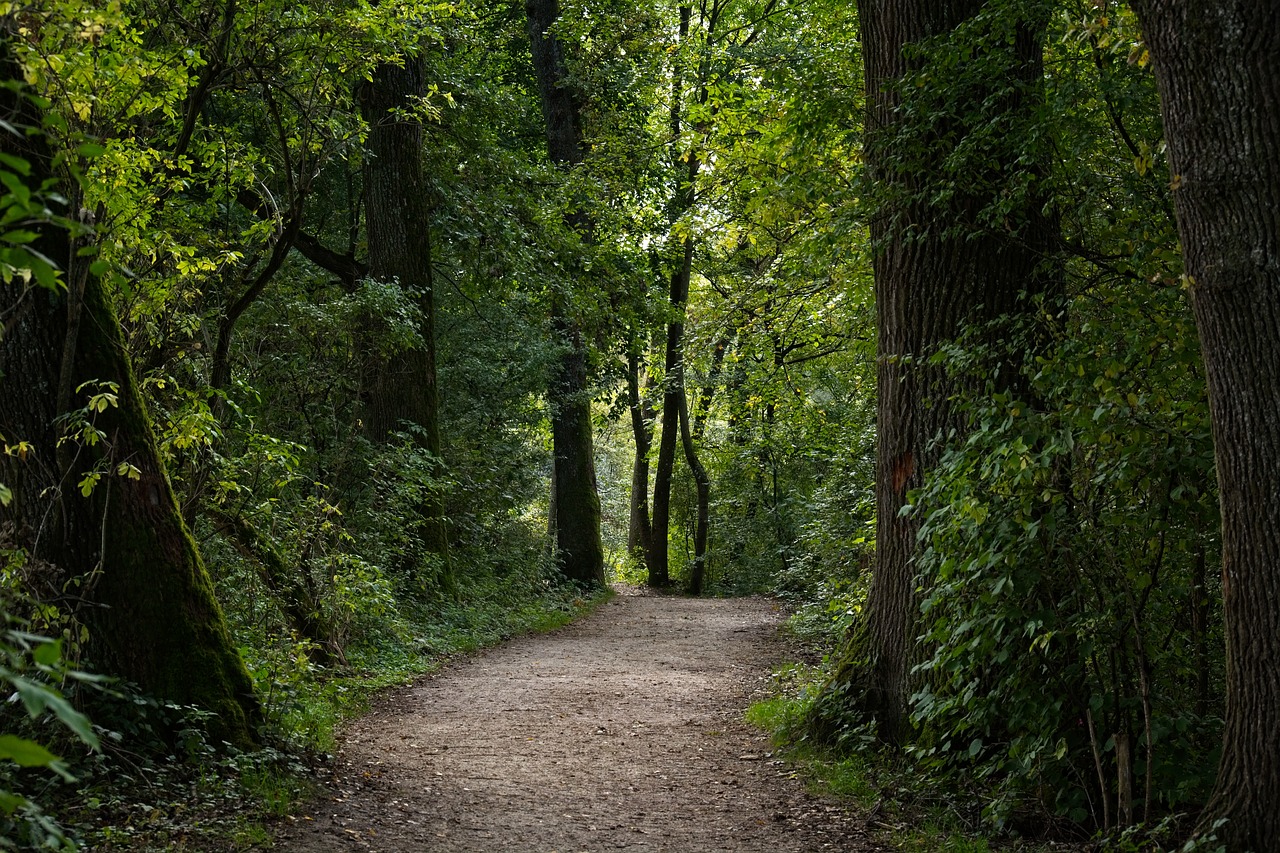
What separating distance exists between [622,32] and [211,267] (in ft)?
48.7

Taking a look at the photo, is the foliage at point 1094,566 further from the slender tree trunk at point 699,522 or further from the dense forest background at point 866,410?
the slender tree trunk at point 699,522

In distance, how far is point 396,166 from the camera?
47.9 feet

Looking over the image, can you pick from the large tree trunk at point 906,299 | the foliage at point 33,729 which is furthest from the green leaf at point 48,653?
the large tree trunk at point 906,299

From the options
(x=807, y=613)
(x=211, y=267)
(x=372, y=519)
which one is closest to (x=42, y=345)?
(x=211, y=267)

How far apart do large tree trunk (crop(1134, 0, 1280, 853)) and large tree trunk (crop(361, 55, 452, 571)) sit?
11.3 metres

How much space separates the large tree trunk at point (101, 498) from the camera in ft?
18.4

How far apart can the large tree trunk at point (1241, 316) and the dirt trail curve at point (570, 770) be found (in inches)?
90.9

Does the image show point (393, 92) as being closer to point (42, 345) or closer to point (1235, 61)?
point (42, 345)

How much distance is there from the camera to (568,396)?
20.1 metres

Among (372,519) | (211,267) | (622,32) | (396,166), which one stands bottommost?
(372,519)

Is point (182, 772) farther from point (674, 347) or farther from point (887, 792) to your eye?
point (674, 347)

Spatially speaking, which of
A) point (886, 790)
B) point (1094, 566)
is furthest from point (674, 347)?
point (1094, 566)

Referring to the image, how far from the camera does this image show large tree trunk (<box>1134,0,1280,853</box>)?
156 inches

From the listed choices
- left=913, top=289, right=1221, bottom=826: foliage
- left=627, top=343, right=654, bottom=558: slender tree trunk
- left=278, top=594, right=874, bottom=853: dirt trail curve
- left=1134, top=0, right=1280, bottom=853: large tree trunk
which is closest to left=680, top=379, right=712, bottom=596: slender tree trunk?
left=627, top=343, right=654, bottom=558: slender tree trunk
